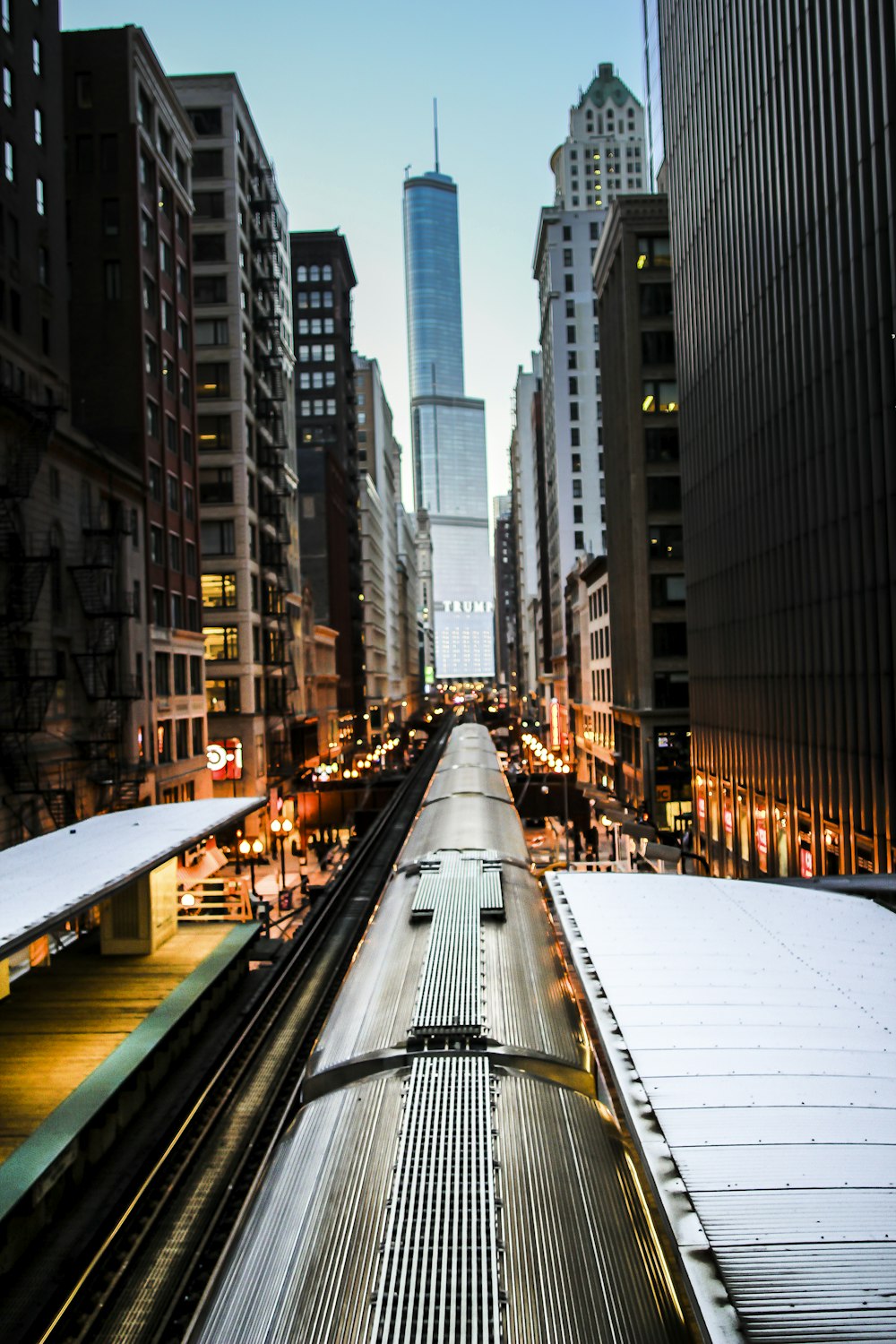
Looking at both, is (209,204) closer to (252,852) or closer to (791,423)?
(252,852)

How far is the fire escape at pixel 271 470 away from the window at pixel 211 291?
468 centimetres

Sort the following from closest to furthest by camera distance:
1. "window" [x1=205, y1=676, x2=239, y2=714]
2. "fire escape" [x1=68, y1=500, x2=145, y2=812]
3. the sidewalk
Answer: the sidewalk
"fire escape" [x1=68, y1=500, x2=145, y2=812]
"window" [x1=205, y1=676, x2=239, y2=714]

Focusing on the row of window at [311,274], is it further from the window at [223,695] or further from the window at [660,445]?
the window at [223,695]

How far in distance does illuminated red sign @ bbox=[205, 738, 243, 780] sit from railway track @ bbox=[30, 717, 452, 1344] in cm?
2779

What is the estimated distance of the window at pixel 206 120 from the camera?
59.8m

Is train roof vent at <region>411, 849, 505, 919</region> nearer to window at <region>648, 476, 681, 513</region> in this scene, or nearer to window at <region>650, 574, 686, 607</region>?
window at <region>650, 574, 686, 607</region>

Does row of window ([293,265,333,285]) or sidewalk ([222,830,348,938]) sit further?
row of window ([293,265,333,285])

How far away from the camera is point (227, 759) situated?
56.2 meters

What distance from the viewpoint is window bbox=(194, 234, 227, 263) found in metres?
59.9

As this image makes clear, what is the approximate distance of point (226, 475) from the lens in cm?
5912

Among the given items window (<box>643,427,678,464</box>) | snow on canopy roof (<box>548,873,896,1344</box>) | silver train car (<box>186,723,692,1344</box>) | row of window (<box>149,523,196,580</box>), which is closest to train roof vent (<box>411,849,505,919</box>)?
snow on canopy roof (<box>548,873,896,1344</box>)

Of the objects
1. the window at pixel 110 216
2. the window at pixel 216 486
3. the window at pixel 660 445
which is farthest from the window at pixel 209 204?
the window at pixel 660 445

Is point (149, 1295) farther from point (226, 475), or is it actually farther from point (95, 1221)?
point (226, 475)

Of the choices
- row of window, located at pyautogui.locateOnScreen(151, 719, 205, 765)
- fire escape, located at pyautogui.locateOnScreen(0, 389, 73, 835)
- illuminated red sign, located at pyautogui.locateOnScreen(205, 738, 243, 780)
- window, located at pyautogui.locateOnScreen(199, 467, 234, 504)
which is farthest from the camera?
window, located at pyautogui.locateOnScreen(199, 467, 234, 504)
